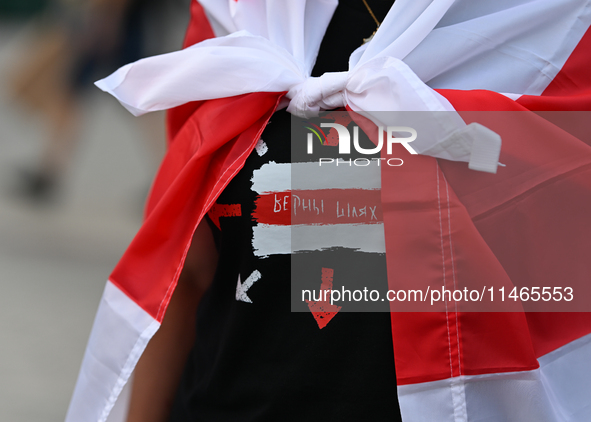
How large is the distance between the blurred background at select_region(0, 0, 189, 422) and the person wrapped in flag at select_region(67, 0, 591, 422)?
776 millimetres

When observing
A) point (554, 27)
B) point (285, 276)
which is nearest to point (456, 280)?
point (285, 276)

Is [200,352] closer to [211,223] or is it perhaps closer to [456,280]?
[211,223]

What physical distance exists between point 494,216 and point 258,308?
0.91ft

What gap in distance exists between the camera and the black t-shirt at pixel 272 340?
17.1 inches

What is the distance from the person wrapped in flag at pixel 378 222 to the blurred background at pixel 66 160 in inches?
30.5

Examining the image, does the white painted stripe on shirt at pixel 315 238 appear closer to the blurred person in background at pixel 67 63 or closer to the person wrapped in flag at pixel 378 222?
the person wrapped in flag at pixel 378 222

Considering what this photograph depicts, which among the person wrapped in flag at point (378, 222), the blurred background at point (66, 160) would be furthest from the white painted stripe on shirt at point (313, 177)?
the blurred background at point (66, 160)

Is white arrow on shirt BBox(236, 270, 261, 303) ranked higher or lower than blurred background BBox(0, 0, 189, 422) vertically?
lower

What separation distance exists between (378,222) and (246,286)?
6.9 inches

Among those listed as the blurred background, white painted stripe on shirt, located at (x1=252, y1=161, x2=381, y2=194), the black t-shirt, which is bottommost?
the black t-shirt

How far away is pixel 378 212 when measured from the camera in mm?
442

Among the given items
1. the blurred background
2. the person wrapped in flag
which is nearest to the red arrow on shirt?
the person wrapped in flag

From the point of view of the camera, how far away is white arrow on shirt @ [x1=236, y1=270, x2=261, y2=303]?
487 millimetres

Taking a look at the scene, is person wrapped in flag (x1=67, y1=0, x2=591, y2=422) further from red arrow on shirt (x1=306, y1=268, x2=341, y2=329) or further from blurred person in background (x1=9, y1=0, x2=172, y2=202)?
blurred person in background (x1=9, y1=0, x2=172, y2=202)
